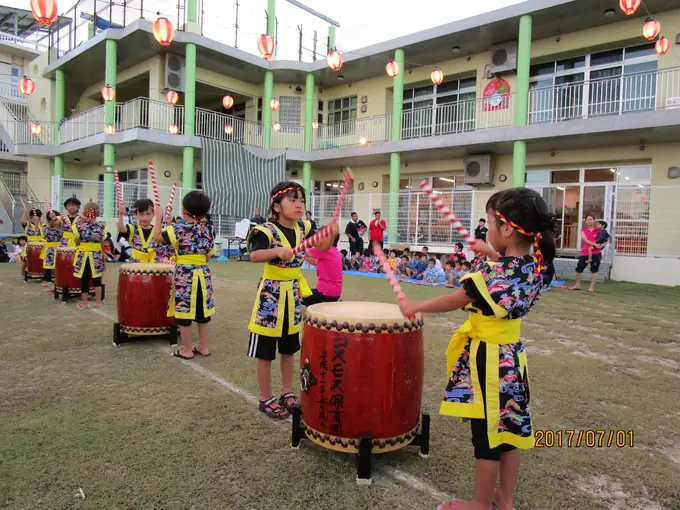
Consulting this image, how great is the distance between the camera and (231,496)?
7.25ft

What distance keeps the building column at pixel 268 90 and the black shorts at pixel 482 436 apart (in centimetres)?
1818

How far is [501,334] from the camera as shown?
2.06 meters

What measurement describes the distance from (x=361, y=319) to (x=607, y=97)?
14.4 meters

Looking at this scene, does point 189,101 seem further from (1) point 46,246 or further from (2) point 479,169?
(2) point 479,169

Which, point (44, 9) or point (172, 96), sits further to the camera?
point (172, 96)

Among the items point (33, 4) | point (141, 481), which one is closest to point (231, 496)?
point (141, 481)

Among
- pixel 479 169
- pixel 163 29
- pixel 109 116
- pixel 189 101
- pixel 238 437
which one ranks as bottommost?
pixel 238 437

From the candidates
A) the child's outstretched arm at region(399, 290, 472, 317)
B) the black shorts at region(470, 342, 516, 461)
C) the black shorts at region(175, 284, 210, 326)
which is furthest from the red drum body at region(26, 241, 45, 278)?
the black shorts at region(470, 342, 516, 461)

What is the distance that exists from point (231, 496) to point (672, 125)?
1317cm

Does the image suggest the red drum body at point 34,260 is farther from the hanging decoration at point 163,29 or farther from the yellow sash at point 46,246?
the hanging decoration at point 163,29

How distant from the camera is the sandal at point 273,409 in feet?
10.2

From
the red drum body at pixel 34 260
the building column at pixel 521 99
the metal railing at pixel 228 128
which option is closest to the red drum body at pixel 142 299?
the red drum body at pixel 34 260

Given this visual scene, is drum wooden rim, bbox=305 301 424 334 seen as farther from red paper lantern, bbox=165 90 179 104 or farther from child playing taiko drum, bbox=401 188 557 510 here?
red paper lantern, bbox=165 90 179 104
